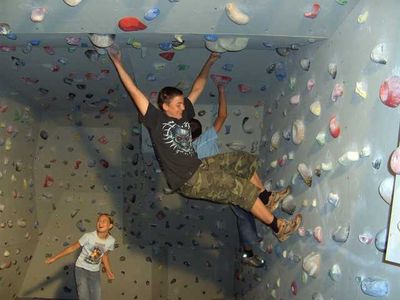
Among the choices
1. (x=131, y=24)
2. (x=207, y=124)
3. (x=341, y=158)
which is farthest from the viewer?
(x=207, y=124)

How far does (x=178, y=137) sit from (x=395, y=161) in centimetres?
141

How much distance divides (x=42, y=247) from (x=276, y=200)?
3.08m

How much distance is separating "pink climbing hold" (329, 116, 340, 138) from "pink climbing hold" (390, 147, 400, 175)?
1.81 ft

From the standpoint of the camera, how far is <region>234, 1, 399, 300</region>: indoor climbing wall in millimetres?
1987

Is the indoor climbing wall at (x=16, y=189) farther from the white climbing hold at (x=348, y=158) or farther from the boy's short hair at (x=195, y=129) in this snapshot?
the white climbing hold at (x=348, y=158)

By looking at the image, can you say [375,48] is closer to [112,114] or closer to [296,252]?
[296,252]

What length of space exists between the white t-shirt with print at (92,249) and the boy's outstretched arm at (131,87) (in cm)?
140

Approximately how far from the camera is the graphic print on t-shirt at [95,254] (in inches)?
149

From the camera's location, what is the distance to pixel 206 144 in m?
3.46

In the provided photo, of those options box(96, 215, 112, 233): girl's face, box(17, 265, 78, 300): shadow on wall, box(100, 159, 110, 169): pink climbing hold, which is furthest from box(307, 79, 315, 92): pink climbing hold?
box(17, 265, 78, 300): shadow on wall

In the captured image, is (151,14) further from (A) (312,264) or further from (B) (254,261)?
Answer: (B) (254,261)

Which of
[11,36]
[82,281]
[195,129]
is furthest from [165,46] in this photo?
[82,281]

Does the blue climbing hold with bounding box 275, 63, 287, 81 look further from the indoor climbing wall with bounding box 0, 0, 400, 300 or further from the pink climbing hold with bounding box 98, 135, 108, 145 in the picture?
the pink climbing hold with bounding box 98, 135, 108, 145

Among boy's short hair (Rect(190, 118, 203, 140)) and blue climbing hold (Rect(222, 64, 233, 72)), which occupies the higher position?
blue climbing hold (Rect(222, 64, 233, 72))
